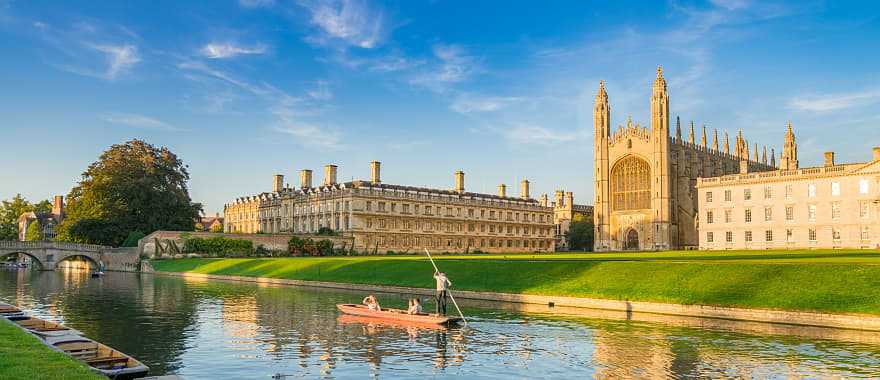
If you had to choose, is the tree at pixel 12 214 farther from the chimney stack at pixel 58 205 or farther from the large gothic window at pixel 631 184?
the large gothic window at pixel 631 184

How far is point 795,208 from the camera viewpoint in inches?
2953

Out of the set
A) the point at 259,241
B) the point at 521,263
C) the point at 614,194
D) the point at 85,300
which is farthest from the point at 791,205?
the point at 85,300

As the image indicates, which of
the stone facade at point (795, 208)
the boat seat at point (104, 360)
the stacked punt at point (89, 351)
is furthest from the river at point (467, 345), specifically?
the stone facade at point (795, 208)

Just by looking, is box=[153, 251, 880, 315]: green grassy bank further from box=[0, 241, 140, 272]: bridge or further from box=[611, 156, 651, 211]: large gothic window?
box=[611, 156, 651, 211]: large gothic window

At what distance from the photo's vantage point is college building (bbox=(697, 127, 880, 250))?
69.8 m

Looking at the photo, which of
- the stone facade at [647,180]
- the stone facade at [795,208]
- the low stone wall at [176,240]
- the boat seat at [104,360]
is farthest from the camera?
the stone facade at [647,180]

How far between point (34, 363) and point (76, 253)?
73.7 metres

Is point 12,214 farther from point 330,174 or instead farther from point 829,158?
point 829,158

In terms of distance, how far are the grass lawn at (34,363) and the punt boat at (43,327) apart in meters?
1.85

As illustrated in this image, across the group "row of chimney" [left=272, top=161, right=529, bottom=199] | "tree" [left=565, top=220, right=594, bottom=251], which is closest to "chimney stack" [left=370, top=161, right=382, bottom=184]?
"row of chimney" [left=272, top=161, right=529, bottom=199]

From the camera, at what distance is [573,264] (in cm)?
3834

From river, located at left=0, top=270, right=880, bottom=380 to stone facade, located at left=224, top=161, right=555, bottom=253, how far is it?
65400 millimetres

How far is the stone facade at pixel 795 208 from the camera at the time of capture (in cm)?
6981

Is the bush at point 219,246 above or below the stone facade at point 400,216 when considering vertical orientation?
below
